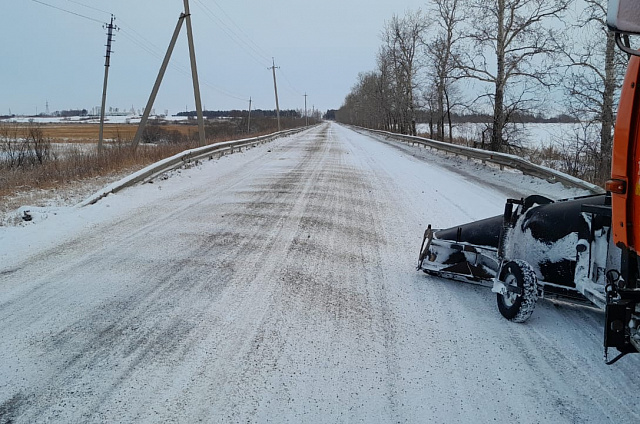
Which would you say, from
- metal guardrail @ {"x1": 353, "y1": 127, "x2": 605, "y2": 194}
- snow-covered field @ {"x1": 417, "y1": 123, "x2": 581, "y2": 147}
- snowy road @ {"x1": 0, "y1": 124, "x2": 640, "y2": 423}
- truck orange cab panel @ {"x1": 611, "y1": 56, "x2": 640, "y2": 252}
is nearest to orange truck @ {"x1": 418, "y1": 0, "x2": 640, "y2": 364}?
truck orange cab panel @ {"x1": 611, "y1": 56, "x2": 640, "y2": 252}

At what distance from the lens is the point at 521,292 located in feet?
12.0

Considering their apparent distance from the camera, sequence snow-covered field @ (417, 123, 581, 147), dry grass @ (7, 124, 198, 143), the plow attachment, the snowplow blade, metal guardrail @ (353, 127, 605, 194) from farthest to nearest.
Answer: dry grass @ (7, 124, 198, 143), snow-covered field @ (417, 123, 581, 147), metal guardrail @ (353, 127, 605, 194), the snowplow blade, the plow attachment

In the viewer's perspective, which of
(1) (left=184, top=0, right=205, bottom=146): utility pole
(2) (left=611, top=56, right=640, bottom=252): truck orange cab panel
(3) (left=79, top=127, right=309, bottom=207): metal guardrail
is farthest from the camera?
(1) (left=184, top=0, right=205, bottom=146): utility pole

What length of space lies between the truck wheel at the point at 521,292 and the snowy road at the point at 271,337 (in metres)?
0.13

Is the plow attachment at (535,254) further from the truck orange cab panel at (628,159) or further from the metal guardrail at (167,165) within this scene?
the metal guardrail at (167,165)

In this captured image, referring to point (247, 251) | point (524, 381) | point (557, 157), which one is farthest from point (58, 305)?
point (557, 157)

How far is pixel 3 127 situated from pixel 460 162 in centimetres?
2172

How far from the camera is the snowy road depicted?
266 centimetres

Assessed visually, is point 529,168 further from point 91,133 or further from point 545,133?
point 91,133

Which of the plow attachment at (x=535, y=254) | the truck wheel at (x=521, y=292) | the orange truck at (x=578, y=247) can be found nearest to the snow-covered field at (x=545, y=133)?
the orange truck at (x=578, y=247)

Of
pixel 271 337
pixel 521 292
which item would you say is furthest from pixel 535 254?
pixel 271 337

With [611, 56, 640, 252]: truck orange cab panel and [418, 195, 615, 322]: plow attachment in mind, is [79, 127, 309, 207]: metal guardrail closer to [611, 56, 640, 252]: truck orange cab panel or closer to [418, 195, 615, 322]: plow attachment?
[418, 195, 615, 322]: plow attachment

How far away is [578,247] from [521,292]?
1.88 ft

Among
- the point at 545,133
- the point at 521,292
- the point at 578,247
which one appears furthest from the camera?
the point at 545,133
